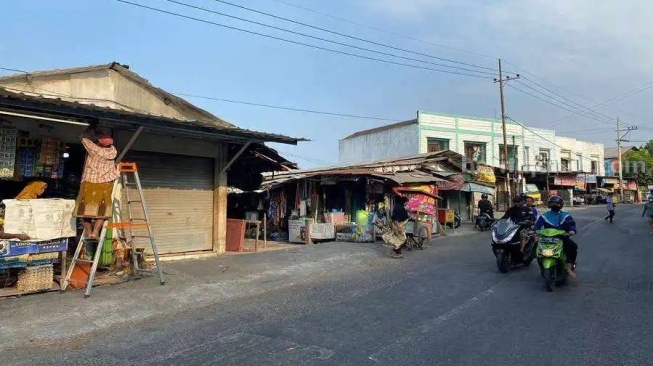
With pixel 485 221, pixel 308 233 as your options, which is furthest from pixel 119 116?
pixel 485 221

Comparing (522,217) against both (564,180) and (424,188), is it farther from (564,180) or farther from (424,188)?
(564,180)

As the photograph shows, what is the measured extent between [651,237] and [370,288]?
13.9 m

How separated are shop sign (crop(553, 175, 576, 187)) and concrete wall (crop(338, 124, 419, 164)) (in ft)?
56.4

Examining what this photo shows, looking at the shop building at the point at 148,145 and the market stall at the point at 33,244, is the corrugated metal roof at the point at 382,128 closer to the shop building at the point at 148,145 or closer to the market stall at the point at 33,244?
the shop building at the point at 148,145

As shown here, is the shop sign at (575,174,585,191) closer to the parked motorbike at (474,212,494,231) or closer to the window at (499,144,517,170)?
the window at (499,144,517,170)

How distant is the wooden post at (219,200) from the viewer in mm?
12500

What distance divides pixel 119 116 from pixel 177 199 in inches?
147

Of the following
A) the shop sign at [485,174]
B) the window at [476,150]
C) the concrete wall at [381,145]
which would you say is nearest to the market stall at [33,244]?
the shop sign at [485,174]

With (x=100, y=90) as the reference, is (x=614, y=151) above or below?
above

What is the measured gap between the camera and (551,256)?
25.7ft

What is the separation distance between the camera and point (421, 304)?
717 cm

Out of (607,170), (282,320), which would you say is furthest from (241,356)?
(607,170)

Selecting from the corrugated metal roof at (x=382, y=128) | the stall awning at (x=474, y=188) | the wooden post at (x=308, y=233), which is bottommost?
the wooden post at (x=308, y=233)

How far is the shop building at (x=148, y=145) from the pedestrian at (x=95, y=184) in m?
0.44
